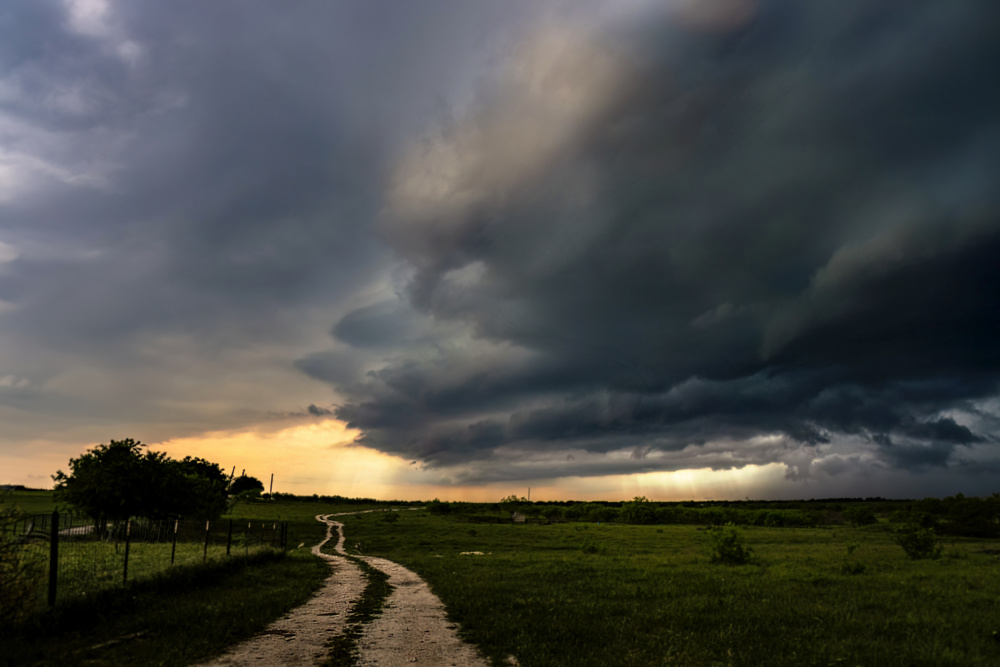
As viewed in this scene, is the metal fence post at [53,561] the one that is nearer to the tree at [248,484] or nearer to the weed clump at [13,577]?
the weed clump at [13,577]

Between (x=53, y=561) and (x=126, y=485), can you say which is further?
(x=126, y=485)

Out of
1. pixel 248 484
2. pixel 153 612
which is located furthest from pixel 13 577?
pixel 248 484

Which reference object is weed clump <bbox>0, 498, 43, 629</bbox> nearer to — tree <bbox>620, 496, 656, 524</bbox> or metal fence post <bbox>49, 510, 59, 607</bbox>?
metal fence post <bbox>49, 510, 59, 607</bbox>

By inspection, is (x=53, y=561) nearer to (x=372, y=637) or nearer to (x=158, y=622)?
(x=158, y=622)

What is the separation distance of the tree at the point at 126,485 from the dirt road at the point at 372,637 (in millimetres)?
31916

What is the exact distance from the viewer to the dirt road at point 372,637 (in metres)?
12.8

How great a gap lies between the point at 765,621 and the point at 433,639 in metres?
10.5

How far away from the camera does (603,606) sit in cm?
1994

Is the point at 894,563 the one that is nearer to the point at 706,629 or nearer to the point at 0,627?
the point at 706,629

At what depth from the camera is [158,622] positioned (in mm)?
15945

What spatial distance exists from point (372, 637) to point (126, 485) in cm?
4060

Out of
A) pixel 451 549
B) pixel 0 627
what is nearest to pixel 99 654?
pixel 0 627

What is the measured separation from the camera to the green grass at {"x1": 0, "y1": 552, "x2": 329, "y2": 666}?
12.7 metres

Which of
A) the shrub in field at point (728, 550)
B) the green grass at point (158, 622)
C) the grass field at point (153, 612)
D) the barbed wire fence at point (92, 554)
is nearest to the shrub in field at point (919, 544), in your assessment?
the shrub in field at point (728, 550)
